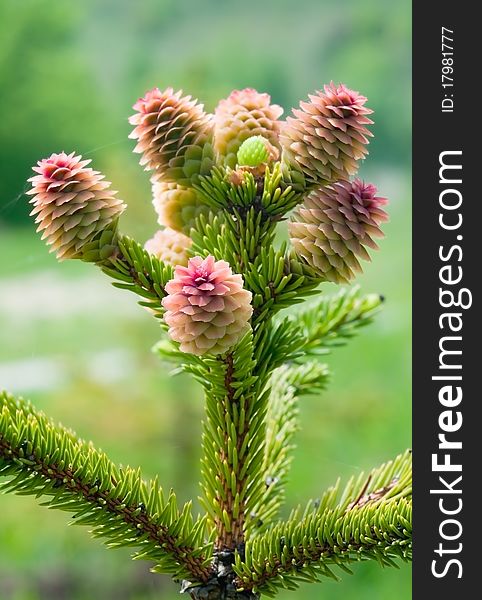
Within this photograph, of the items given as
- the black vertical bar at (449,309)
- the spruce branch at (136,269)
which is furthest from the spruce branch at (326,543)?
the spruce branch at (136,269)

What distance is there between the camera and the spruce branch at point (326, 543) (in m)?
0.37

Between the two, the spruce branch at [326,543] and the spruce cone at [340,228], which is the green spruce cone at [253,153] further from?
the spruce branch at [326,543]

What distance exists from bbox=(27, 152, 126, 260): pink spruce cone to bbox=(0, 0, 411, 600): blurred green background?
0.25ft

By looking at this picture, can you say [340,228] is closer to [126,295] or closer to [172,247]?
[172,247]

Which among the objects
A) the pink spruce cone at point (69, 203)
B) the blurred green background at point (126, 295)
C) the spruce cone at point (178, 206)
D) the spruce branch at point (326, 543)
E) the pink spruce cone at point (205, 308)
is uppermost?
the blurred green background at point (126, 295)

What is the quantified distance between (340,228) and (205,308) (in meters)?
0.08

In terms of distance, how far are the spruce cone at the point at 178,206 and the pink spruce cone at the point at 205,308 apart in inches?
3.7

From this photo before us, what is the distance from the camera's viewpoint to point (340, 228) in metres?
0.37

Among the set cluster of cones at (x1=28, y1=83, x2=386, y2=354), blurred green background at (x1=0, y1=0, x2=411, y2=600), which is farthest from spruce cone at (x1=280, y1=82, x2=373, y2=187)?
blurred green background at (x1=0, y1=0, x2=411, y2=600)

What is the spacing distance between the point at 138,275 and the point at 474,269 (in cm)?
16

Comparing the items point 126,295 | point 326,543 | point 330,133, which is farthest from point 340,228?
point 126,295

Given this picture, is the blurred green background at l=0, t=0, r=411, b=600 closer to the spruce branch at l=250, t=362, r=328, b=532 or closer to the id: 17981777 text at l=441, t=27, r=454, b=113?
the spruce branch at l=250, t=362, r=328, b=532

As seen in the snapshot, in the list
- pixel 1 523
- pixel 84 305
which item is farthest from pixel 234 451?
pixel 84 305

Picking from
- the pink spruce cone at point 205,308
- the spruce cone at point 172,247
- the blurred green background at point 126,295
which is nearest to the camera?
the pink spruce cone at point 205,308
